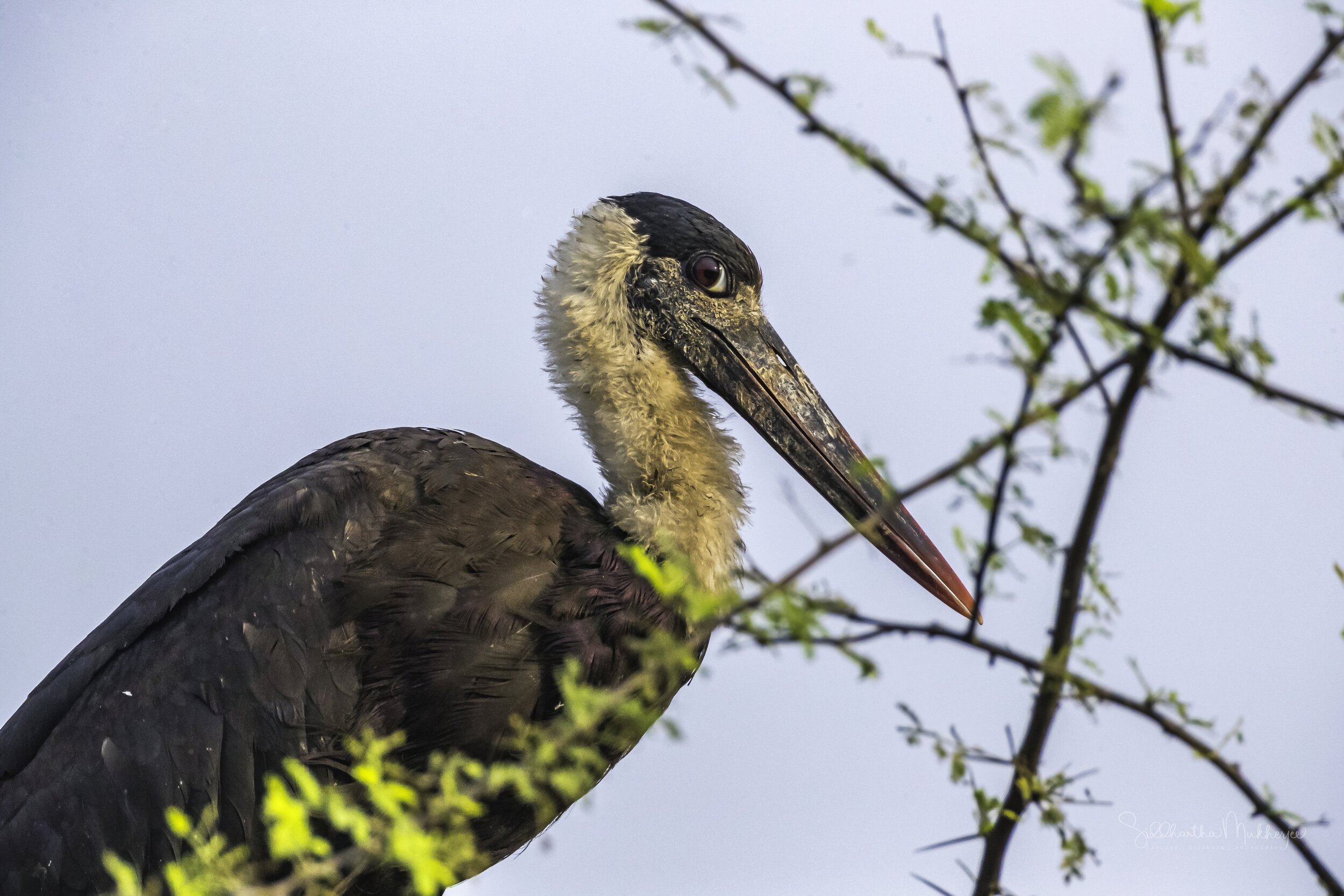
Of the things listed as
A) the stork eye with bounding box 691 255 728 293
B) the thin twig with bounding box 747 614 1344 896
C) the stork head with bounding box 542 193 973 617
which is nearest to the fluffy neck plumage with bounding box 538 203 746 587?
the stork head with bounding box 542 193 973 617

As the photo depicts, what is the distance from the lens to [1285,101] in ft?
3.16

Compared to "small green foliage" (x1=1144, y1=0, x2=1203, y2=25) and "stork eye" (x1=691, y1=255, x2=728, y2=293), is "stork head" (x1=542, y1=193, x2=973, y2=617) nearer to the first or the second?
"stork eye" (x1=691, y1=255, x2=728, y2=293)

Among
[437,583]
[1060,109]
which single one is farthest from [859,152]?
[437,583]

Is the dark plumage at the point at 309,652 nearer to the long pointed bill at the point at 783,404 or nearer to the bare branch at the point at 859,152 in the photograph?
the long pointed bill at the point at 783,404

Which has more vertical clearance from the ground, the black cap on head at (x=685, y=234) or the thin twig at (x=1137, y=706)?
the black cap on head at (x=685, y=234)

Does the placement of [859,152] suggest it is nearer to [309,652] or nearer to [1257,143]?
[1257,143]

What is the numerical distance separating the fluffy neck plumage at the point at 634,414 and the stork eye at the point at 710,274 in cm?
14

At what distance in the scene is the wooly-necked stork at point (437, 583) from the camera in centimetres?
254

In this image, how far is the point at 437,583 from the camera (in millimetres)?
2619

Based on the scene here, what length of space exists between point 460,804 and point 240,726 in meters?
1.73

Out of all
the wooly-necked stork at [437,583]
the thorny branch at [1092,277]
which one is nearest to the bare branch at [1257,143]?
the thorny branch at [1092,277]

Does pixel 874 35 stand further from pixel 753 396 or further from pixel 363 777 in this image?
pixel 753 396

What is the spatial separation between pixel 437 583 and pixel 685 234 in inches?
40.8

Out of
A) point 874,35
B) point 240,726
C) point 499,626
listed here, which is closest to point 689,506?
point 499,626
